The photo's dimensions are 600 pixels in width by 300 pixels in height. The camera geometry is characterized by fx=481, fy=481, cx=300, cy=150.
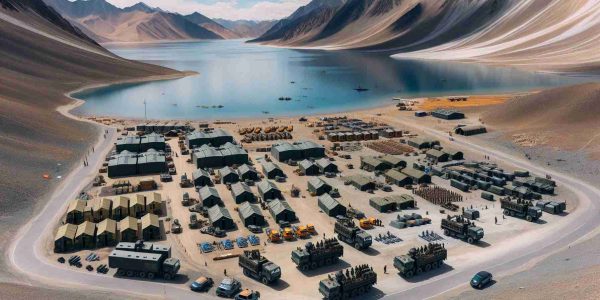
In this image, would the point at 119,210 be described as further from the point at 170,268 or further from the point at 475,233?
the point at 475,233

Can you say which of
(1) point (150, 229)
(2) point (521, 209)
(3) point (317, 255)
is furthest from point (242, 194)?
(2) point (521, 209)

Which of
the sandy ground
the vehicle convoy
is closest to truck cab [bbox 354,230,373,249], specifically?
the sandy ground

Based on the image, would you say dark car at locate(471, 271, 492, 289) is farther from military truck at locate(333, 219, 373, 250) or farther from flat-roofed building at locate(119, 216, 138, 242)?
flat-roofed building at locate(119, 216, 138, 242)

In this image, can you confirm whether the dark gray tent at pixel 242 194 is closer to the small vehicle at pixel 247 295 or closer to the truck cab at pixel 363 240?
the truck cab at pixel 363 240

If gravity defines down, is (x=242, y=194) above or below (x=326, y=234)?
above

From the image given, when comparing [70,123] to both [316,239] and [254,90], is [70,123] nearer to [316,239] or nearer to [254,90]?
[316,239]

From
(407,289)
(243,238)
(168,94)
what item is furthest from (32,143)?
(168,94)
